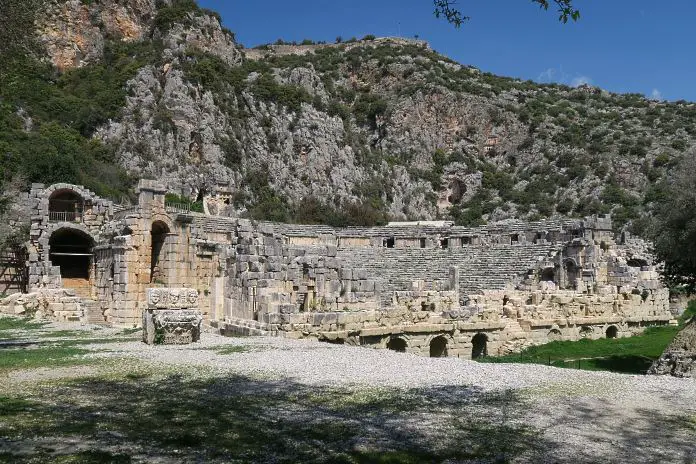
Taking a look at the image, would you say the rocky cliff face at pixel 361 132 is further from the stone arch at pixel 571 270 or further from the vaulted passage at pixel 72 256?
the stone arch at pixel 571 270

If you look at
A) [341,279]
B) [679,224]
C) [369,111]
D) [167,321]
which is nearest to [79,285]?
[341,279]

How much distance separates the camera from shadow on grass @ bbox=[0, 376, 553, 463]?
587 centimetres

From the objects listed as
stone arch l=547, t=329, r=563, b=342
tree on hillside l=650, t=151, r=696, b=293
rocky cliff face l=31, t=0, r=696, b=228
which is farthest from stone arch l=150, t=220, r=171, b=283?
rocky cliff face l=31, t=0, r=696, b=228

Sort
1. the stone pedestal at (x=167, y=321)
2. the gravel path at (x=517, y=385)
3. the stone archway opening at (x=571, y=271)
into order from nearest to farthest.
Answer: the gravel path at (x=517, y=385) < the stone pedestal at (x=167, y=321) < the stone archway opening at (x=571, y=271)

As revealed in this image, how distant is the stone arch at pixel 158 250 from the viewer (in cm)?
2527

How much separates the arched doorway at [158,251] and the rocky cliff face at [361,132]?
27937mm

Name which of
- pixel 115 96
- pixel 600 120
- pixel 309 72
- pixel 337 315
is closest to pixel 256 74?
pixel 309 72

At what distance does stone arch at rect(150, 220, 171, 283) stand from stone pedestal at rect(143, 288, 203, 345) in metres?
9.56

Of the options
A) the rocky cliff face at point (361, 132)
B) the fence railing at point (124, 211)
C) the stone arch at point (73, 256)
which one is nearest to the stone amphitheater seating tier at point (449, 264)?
the fence railing at point (124, 211)

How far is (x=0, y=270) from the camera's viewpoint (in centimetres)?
3275

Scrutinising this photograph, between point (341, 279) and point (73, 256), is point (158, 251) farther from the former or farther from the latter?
point (73, 256)

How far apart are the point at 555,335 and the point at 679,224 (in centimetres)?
861

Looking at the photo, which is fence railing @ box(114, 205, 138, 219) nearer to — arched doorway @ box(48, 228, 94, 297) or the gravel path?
arched doorway @ box(48, 228, 94, 297)

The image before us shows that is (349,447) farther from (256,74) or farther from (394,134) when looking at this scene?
(394,134)
